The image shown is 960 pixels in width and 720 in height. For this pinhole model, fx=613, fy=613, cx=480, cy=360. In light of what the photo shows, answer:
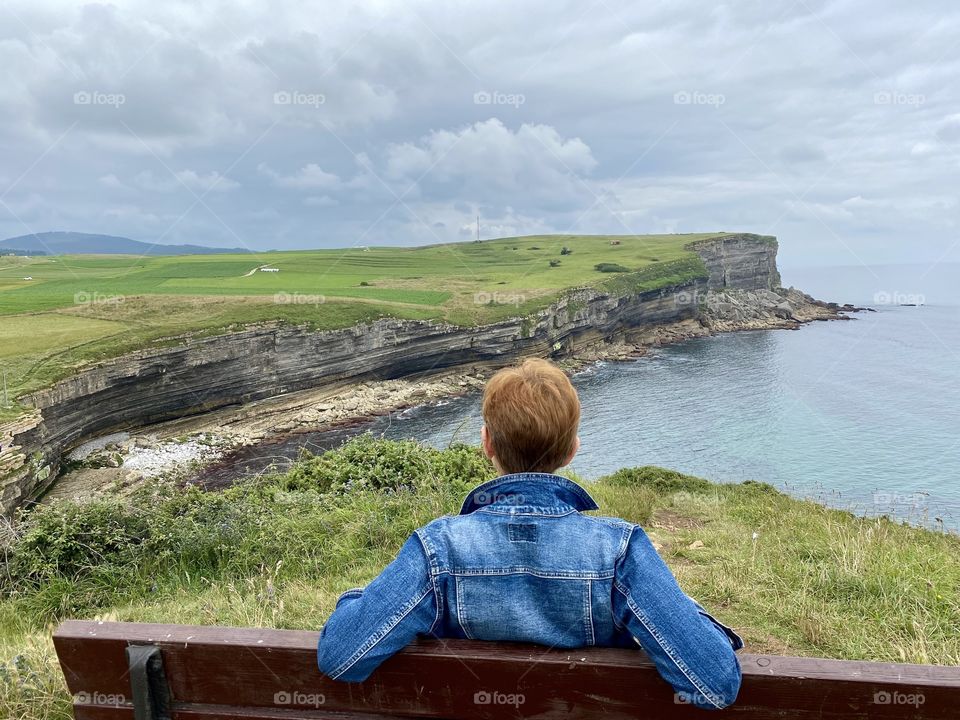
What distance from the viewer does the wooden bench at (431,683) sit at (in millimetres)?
1916

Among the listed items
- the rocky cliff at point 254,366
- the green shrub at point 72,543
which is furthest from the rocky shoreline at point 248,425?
the green shrub at point 72,543

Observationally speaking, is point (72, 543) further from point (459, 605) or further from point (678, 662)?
point (678, 662)

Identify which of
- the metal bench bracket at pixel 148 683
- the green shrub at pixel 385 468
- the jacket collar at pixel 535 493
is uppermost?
the jacket collar at pixel 535 493

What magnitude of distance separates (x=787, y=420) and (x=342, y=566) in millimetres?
42029

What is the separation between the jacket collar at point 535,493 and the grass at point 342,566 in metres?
3.45

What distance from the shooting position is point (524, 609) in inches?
82.5

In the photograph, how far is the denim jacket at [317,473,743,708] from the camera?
79.5 inches

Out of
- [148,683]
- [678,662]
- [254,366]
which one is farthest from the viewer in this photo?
[254,366]

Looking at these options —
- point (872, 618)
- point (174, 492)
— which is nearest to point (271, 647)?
point (872, 618)

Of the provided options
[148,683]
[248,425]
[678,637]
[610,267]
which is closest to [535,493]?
[678,637]

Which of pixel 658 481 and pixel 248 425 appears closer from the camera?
pixel 658 481

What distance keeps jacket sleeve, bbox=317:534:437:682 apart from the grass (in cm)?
290

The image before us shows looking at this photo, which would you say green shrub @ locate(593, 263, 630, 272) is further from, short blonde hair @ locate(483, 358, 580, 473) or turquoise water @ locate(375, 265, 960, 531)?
short blonde hair @ locate(483, 358, 580, 473)

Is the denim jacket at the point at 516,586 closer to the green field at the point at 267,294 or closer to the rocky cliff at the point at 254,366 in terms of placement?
the rocky cliff at the point at 254,366
